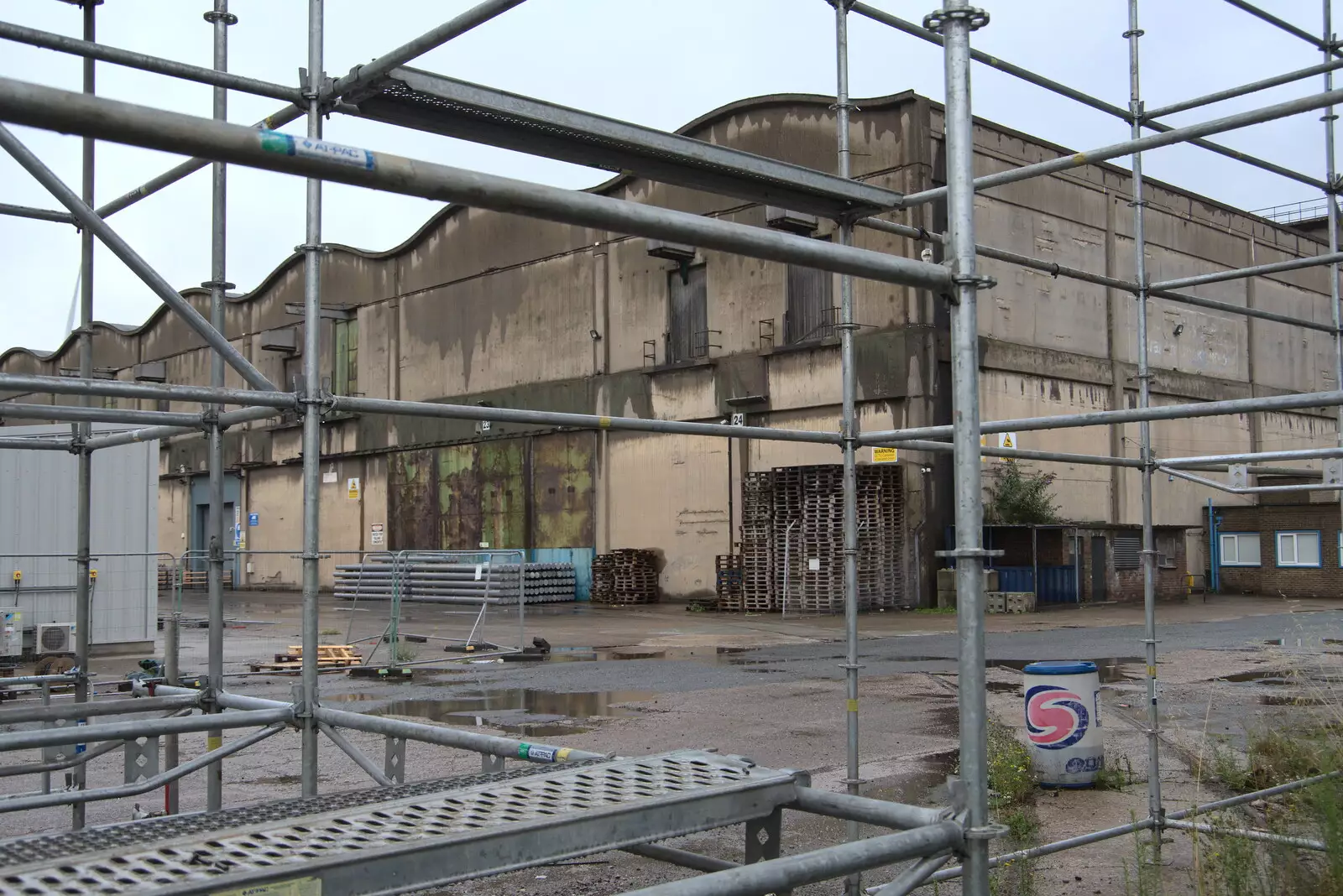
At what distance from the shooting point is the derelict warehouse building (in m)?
30.5

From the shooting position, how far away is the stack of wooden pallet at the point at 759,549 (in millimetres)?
30875

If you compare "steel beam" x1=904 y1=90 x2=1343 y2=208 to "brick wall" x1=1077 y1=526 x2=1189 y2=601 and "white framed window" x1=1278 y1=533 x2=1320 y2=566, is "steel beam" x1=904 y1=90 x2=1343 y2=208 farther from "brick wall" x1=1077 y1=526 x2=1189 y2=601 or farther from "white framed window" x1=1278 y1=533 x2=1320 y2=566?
"white framed window" x1=1278 y1=533 x2=1320 y2=566

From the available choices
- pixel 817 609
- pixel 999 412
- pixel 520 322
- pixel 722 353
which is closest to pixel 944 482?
pixel 999 412

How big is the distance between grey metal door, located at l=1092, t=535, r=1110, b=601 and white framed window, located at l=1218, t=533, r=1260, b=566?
7.50m

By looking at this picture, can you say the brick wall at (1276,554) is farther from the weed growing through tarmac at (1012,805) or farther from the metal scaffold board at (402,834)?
the metal scaffold board at (402,834)

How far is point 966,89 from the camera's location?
12.0ft

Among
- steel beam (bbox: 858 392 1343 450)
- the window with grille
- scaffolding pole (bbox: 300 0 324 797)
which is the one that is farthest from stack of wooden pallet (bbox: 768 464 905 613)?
scaffolding pole (bbox: 300 0 324 797)

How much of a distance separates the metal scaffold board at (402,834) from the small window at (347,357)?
40.6m

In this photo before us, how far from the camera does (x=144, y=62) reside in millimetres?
5656

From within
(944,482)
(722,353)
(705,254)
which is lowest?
(944,482)

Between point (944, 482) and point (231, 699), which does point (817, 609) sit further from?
point (231, 699)

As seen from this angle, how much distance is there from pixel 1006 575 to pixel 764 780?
92.7 ft

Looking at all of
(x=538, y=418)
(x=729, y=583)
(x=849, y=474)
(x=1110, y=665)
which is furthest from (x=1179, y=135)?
(x=729, y=583)

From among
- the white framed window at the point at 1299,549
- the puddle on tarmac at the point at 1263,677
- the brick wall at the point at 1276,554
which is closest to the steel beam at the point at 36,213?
the puddle on tarmac at the point at 1263,677
